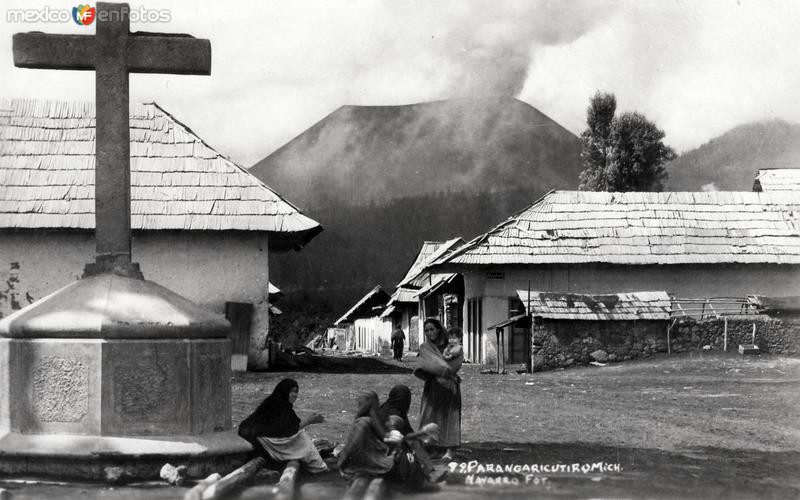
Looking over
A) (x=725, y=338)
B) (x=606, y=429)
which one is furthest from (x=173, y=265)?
(x=725, y=338)

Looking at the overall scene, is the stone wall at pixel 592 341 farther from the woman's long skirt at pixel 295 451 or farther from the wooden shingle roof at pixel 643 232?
the woman's long skirt at pixel 295 451

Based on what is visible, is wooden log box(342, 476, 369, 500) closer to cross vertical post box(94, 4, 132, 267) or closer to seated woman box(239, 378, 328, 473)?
seated woman box(239, 378, 328, 473)

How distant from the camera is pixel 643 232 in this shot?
22547mm

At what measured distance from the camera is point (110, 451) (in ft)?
20.8

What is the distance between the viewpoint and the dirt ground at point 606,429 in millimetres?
6582

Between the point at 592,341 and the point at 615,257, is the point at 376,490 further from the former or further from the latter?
the point at 615,257

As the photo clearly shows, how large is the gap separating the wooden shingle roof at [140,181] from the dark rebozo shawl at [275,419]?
9.04 m

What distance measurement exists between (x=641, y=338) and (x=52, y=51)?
533 inches

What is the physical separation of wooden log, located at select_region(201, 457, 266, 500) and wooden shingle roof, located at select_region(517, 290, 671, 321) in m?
11.6

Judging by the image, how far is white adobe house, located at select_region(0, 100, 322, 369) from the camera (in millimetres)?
16406

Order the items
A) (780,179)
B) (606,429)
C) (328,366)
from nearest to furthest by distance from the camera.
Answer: (606,429), (328,366), (780,179)

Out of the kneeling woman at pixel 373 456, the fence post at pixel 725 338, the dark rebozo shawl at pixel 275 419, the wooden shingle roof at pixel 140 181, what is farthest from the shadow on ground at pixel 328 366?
the kneeling woman at pixel 373 456

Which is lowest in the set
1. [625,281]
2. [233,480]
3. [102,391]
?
[233,480]

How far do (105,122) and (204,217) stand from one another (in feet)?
30.8
